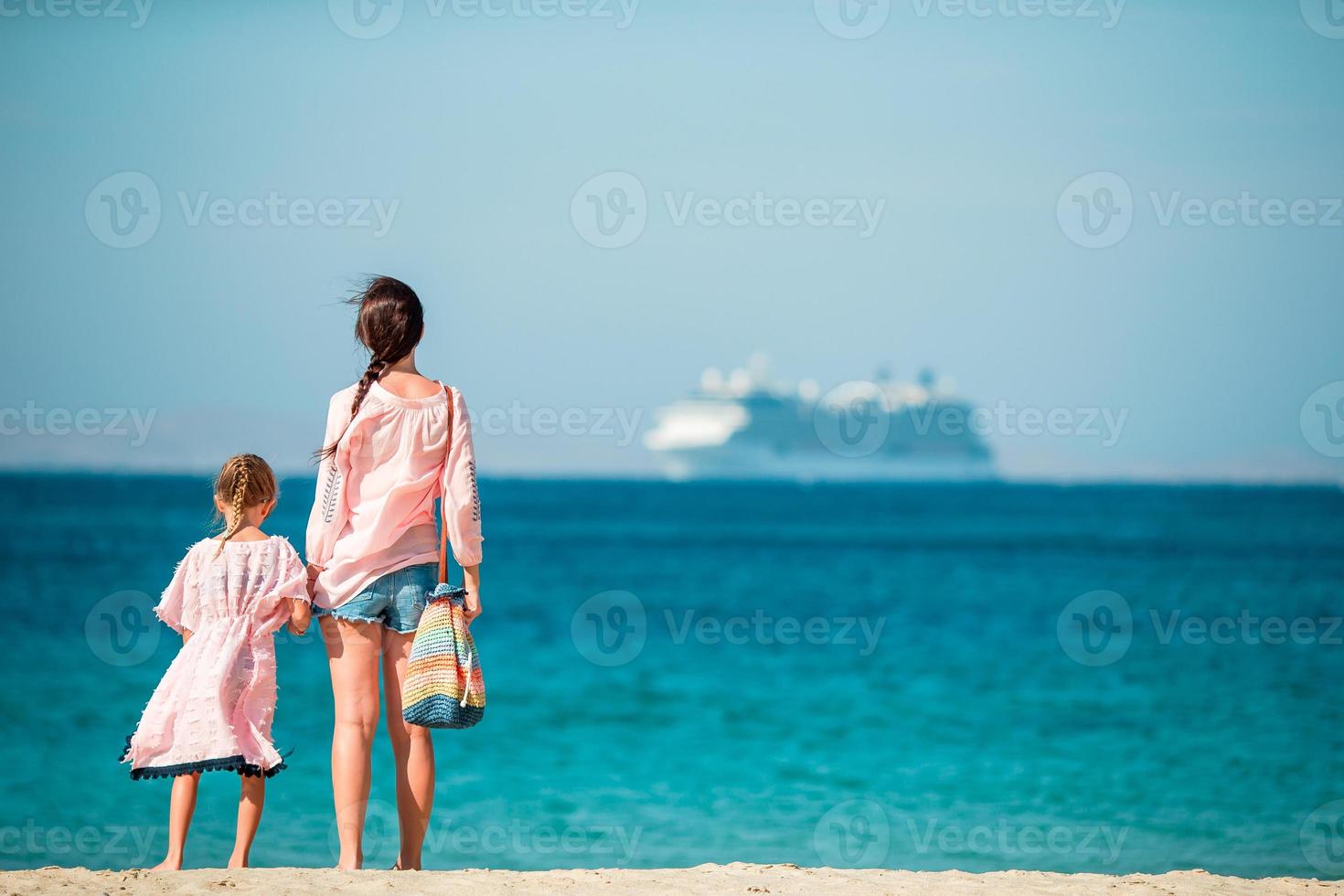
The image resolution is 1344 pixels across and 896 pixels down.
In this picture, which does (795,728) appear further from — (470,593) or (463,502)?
(463,502)

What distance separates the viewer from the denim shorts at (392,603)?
12.8 ft

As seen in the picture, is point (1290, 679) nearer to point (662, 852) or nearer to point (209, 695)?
point (662, 852)

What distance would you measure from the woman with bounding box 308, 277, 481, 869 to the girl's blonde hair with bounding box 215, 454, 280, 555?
0.88ft

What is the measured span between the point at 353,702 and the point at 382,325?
1.14 meters

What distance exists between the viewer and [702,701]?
13.3 meters

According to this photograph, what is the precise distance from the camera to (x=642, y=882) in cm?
436

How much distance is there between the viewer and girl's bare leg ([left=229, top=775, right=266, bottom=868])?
4.16 metres

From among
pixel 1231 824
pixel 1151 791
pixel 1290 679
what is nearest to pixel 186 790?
→ pixel 1231 824

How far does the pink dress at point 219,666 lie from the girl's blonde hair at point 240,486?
0.27 ft

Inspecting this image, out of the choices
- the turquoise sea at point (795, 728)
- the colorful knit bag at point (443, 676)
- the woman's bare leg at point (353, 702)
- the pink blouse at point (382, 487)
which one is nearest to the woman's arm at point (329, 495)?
the pink blouse at point (382, 487)

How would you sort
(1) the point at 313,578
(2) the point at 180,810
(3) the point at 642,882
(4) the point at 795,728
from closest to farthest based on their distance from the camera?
(1) the point at 313,578 < (2) the point at 180,810 < (3) the point at 642,882 < (4) the point at 795,728

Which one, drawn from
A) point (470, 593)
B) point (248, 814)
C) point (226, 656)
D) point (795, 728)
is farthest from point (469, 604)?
point (795, 728)

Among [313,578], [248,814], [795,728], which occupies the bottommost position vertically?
[248,814]

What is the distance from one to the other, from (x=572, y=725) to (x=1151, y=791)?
4.87 m
